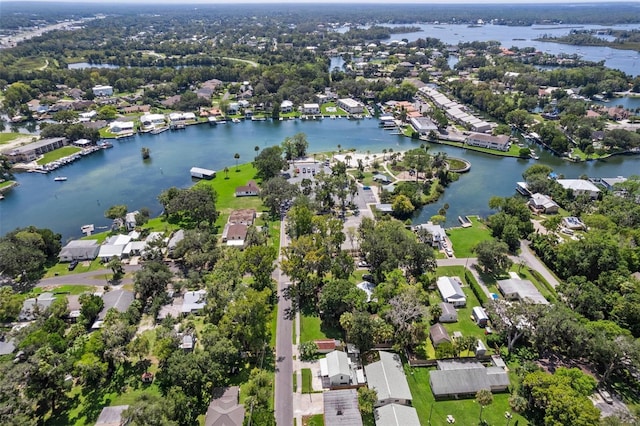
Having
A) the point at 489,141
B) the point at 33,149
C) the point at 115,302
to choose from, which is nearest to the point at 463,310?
the point at 115,302

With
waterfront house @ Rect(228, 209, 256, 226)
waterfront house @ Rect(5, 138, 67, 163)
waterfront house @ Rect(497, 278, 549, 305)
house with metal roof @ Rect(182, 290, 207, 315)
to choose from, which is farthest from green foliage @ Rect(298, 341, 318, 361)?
waterfront house @ Rect(5, 138, 67, 163)

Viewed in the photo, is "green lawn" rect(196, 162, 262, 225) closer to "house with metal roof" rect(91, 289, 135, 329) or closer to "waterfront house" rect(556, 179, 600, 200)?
"house with metal roof" rect(91, 289, 135, 329)

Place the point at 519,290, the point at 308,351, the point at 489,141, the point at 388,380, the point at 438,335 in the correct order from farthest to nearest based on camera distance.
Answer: the point at 489,141
the point at 519,290
the point at 438,335
the point at 308,351
the point at 388,380

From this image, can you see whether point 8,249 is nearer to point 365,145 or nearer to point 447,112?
point 365,145

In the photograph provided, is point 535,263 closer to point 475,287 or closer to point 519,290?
point 519,290

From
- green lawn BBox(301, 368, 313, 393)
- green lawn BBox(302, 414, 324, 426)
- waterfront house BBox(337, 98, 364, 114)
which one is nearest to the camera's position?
green lawn BBox(302, 414, 324, 426)

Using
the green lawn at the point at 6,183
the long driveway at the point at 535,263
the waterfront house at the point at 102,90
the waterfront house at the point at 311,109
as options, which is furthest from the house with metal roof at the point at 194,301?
the waterfront house at the point at 102,90

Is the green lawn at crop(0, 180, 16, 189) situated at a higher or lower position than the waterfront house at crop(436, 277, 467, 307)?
lower
